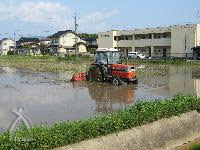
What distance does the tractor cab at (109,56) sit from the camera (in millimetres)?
20969

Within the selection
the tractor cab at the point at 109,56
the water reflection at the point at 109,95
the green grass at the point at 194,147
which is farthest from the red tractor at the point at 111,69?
the green grass at the point at 194,147

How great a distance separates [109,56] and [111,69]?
851 mm

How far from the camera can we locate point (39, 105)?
14.1 meters

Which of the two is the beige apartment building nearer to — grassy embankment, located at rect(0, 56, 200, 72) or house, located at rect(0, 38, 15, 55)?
grassy embankment, located at rect(0, 56, 200, 72)

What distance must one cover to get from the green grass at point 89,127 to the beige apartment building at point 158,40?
148ft

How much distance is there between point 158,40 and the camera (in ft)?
204

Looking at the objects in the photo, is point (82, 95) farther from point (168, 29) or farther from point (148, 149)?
point (168, 29)

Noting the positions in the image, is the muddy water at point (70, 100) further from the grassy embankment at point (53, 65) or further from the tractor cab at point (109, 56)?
the grassy embankment at point (53, 65)

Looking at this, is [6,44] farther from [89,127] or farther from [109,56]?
[89,127]

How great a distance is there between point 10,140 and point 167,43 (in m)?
55.3

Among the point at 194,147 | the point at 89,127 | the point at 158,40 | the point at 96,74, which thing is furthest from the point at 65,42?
the point at 89,127

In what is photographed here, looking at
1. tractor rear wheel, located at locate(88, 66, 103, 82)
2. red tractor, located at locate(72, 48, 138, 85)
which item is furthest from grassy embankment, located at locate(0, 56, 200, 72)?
red tractor, located at locate(72, 48, 138, 85)

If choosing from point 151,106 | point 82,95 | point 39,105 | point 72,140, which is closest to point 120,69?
point 82,95

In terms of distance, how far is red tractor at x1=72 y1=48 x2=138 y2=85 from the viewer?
66.0 ft
